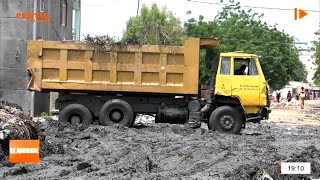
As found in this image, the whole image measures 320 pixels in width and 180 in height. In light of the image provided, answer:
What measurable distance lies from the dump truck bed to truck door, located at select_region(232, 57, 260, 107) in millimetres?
1202

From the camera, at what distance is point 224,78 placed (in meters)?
15.4

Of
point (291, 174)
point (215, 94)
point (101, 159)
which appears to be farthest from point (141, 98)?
point (291, 174)

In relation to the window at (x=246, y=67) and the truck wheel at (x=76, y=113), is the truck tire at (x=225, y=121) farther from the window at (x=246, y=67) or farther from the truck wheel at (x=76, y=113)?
the truck wheel at (x=76, y=113)

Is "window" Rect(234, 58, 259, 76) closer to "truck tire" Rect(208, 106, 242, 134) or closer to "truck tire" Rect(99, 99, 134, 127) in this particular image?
"truck tire" Rect(208, 106, 242, 134)

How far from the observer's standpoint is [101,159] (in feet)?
32.6

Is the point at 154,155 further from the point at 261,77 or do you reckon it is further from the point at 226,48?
the point at 226,48

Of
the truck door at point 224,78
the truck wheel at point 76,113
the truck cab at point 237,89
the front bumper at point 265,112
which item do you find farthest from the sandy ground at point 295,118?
the truck wheel at point 76,113

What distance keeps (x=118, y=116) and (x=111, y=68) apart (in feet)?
4.93

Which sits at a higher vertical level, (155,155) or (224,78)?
(224,78)

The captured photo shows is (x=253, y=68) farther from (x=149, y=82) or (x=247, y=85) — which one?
(x=149, y=82)

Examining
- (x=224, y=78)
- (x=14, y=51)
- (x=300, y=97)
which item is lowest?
(x=300, y=97)

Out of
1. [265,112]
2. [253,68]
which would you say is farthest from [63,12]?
[265,112]

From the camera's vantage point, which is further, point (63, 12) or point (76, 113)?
point (63, 12)

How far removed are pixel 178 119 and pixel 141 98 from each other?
4.45 feet
